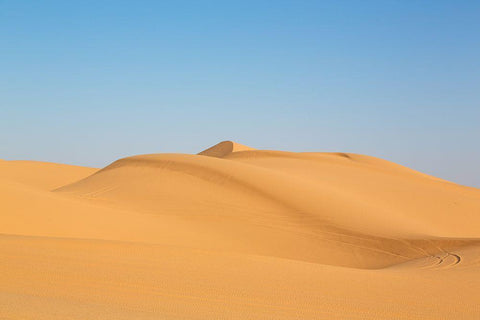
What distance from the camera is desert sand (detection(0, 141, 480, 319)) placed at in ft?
18.3

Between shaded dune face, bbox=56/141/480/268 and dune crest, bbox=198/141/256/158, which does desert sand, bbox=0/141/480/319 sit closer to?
shaded dune face, bbox=56/141/480/268

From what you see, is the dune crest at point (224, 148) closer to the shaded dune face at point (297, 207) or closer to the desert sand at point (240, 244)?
the desert sand at point (240, 244)

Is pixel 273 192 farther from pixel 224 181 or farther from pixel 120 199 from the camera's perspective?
pixel 120 199

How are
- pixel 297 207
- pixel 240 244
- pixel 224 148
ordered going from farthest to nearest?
pixel 224 148 → pixel 297 207 → pixel 240 244

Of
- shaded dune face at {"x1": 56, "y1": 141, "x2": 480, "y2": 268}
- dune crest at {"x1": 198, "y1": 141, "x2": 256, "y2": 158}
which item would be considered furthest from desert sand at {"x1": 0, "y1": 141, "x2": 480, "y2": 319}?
dune crest at {"x1": 198, "y1": 141, "x2": 256, "y2": 158}

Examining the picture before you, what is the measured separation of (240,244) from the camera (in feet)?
45.6

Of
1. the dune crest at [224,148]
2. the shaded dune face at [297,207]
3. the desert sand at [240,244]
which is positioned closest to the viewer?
the desert sand at [240,244]

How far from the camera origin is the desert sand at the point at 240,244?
5.59m

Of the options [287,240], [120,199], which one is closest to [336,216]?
[287,240]

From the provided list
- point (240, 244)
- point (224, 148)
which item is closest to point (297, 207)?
point (240, 244)

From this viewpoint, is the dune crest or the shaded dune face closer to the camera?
the shaded dune face

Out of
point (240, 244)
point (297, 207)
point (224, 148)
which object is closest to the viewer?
point (240, 244)

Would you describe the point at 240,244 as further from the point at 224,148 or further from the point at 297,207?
the point at 224,148

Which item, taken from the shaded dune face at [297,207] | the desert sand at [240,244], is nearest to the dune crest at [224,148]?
the desert sand at [240,244]
